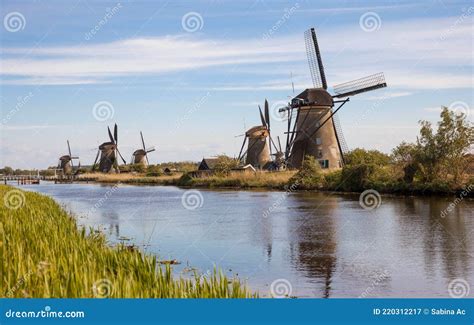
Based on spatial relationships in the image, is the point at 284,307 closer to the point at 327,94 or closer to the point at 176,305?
the point at 176,305

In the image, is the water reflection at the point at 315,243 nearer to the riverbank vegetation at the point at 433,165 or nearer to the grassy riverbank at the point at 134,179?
the riverbank vegetation at the point at 433,165

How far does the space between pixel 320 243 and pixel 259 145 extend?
41.3 meters

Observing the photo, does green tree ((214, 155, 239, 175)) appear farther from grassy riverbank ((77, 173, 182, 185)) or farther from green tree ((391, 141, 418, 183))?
green tree ((391, 141, 418, 183))

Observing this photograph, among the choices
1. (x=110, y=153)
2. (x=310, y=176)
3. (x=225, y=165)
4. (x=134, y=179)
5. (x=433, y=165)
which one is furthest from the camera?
(x=110, y=153)

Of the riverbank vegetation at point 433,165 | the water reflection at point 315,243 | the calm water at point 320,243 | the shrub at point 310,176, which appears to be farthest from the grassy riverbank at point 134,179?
the water reflection at point 315,243

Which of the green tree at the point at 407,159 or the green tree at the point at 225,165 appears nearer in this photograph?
the green tree at the point at 407,159

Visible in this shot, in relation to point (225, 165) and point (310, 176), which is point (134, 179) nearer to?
point (225, 165)

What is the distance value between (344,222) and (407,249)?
562 cm

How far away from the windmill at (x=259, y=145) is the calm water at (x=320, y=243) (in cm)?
3068

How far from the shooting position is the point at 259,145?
5525 cm

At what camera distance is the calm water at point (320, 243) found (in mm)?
9641

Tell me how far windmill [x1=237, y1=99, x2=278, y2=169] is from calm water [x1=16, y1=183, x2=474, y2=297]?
30682 mm

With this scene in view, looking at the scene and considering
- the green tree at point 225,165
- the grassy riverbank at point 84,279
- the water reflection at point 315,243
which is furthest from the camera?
the green tree at point 225,165

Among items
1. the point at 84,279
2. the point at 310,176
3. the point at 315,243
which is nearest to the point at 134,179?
the point at 310,176
